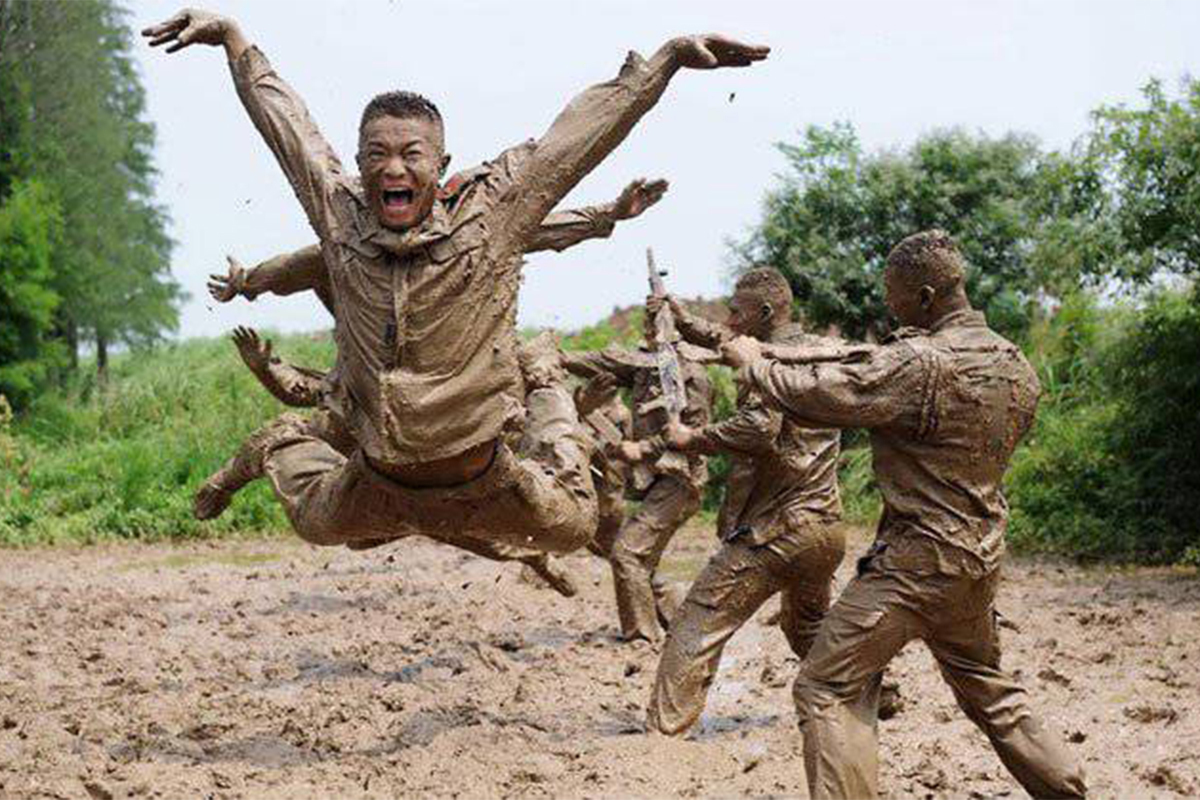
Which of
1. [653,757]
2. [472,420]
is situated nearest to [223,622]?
[653,757]

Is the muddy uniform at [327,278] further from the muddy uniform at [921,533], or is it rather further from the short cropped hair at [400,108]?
the muddy uniform at [921,533]

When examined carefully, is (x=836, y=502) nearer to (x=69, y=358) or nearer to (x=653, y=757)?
(x=653, y=757)

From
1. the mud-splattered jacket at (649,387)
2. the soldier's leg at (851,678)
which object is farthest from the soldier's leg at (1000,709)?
the mud-splattered jacket at (649,387)

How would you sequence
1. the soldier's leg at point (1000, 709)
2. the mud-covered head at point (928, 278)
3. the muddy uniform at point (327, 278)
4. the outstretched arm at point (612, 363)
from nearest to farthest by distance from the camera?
the soldier's leg at point (1000, 709) → the mud-covered head at point (928, 278) → the muddy uniform at point (327, 278) → the outstretched arm at point (612, 363)

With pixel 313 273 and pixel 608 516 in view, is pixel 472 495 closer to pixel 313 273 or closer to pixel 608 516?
pixel 313 273

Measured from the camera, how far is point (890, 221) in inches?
785

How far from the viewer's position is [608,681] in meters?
9.52

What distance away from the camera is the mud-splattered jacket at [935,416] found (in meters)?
5.86

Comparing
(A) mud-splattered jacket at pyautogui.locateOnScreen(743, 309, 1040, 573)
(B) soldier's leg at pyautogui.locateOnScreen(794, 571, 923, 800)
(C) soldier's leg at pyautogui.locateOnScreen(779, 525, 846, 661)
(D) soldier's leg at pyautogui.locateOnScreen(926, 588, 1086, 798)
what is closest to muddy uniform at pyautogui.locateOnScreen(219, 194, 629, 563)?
(C) soldier's leg at pyautogui.locateOnScreen(779, 525, 846, 661)

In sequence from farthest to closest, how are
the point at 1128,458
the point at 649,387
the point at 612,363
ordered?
the point at 1128,458 → the point at 612,363 → the point at 649,387

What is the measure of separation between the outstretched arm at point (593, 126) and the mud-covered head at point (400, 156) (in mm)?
370

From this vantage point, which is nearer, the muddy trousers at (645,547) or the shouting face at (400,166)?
the shouting face at (400,166)

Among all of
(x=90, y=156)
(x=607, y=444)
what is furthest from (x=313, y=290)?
(x=90, y=156)

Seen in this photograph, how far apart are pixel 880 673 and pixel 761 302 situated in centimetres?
270
